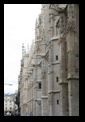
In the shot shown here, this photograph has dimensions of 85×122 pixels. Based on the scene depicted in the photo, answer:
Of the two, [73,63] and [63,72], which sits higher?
[73,63]

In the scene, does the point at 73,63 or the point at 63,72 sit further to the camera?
the point at 63,72

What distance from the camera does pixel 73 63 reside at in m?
19.0

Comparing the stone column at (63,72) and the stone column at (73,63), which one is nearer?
the stone column at (73,63)

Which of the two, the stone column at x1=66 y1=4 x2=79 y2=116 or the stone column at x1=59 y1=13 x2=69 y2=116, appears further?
the stone column at x1=59 y1=13 x2=69 y2=116

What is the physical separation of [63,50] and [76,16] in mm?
4361

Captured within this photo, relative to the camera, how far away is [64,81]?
877 inches

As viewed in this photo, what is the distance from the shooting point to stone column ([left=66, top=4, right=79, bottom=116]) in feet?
61.0

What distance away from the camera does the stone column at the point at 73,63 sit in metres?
18.6
